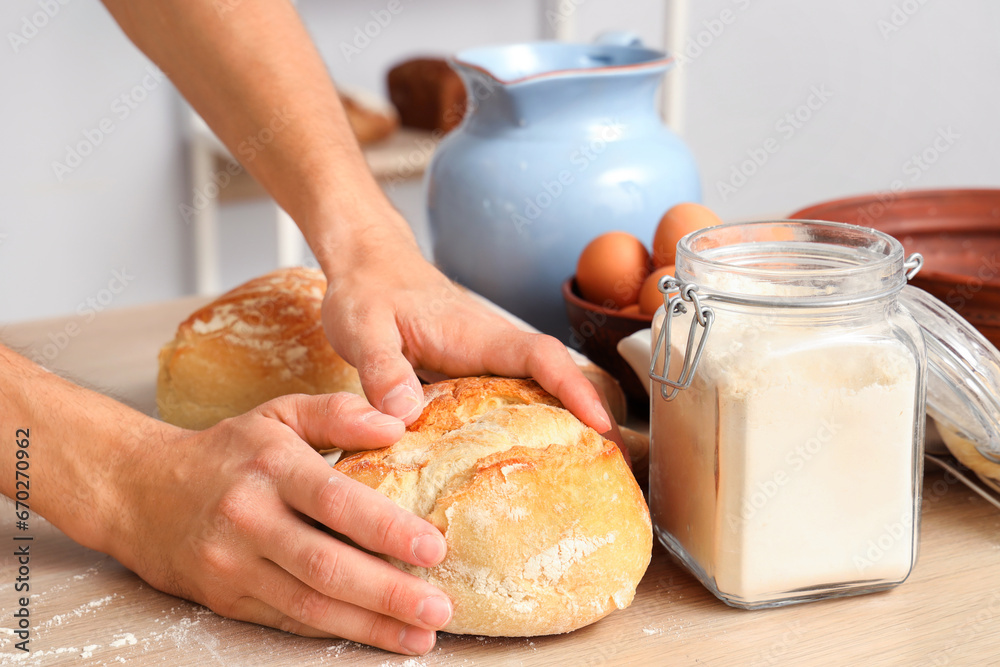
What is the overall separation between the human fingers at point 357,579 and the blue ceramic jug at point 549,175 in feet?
1.92

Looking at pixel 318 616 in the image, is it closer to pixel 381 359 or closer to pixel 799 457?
pixel 381 359

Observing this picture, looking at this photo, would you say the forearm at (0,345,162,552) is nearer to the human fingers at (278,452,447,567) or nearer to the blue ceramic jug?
the human fingers at (278,452,447,567)

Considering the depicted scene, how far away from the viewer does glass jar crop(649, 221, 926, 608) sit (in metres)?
0.62

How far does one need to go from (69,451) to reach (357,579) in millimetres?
292

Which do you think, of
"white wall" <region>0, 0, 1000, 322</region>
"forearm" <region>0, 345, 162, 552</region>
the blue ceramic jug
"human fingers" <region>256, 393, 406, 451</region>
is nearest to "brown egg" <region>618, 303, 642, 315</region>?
the blue ceramic jug

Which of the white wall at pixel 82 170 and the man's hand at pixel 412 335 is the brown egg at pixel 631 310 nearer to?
the man's hand at pixel 412 335

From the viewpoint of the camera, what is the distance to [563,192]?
1105mm

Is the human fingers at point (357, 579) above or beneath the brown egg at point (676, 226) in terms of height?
beneath

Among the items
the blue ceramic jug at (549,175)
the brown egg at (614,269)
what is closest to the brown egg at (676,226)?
the brown egg at (614,269)

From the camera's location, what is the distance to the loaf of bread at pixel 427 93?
8.09ft

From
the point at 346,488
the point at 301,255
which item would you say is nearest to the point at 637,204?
the point at 346,488

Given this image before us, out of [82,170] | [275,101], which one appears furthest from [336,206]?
[82,170]

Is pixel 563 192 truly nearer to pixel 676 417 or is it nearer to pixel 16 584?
pixel 676 417

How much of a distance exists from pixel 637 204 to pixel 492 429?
0.54 metres
